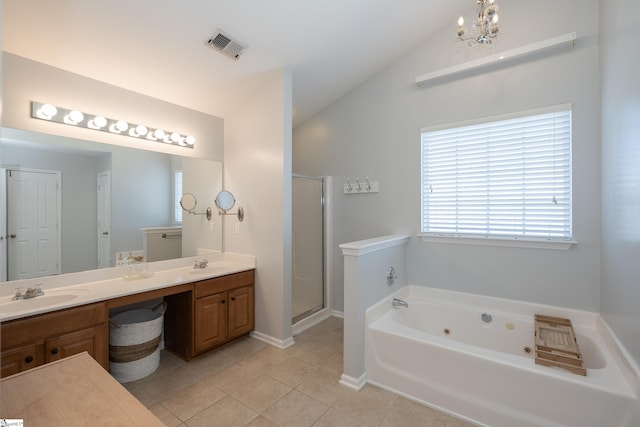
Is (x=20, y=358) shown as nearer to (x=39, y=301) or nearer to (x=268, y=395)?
(x=39, y=301)

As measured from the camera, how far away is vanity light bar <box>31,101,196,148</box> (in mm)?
2162

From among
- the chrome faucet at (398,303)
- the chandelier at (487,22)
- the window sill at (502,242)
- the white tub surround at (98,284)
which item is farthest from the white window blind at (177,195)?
the chandelier at (487,22)

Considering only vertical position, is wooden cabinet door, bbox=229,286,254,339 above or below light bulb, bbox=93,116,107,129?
below

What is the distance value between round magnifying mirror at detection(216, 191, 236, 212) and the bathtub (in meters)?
1.80

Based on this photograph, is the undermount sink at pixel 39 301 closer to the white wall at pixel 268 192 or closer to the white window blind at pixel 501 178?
the white wall at pixel 268 192

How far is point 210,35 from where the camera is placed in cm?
231

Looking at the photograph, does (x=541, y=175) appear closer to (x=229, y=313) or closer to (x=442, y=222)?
(x=442, y=222)

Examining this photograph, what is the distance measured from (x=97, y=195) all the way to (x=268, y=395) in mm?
2142

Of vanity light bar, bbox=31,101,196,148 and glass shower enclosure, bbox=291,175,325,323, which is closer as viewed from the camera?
vanity light bar, bbox=31,101,196,148

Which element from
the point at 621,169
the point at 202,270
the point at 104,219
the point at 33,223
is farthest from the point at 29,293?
the point at 621,169

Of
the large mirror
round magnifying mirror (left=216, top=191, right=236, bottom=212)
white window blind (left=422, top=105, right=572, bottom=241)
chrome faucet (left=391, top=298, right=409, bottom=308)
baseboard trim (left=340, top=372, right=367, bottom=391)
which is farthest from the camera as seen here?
round magnifying mirror (left=216, top=191, right=236, bottom=212)

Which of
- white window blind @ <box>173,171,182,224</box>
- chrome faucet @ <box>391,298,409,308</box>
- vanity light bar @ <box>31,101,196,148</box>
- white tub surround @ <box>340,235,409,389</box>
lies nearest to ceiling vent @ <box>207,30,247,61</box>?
vanity light bar @ <box>31,101,196,148</box>

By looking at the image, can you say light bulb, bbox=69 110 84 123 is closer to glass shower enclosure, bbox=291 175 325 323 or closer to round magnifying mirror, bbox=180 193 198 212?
round magnifying mirror, bbox=180 193 198 212

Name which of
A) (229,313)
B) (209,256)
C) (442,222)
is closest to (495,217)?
(442,222)
